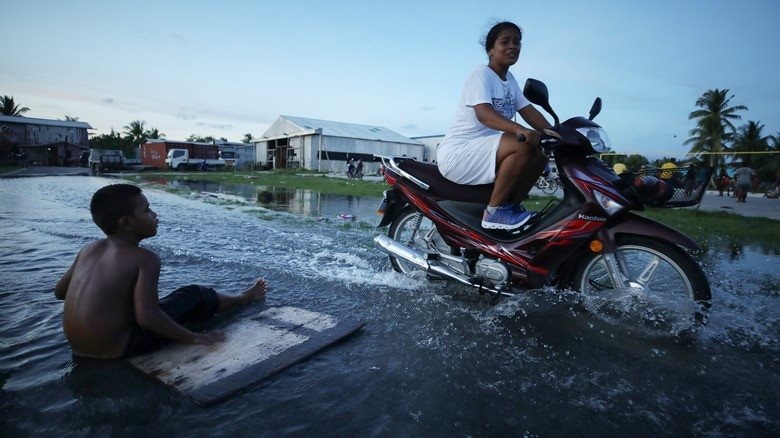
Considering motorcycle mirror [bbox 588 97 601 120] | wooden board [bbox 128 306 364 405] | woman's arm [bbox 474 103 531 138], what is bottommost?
wooden board [bbox 128 306 364 405]

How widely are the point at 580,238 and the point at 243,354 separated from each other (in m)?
2.20

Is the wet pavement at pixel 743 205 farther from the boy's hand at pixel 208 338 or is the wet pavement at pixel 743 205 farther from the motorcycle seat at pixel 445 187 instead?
the boy's hand at pixel 208 338

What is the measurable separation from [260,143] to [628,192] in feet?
139

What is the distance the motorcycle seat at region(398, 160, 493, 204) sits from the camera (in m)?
3.28

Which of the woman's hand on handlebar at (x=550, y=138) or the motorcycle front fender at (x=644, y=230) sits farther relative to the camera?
the woman's hand on handlebar at (x=550, y=138)

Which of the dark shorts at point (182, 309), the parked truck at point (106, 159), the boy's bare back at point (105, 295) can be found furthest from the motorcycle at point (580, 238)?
the parked truck at point (106, 159)

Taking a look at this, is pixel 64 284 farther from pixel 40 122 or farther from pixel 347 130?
pixel 40 122

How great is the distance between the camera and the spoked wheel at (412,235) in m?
3.77

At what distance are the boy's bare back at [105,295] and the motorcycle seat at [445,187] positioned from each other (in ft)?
7.07

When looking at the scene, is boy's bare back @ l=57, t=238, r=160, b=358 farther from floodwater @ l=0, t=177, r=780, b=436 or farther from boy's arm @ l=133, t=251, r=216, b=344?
floodwater @ l=0, t=177, r=780, b=436

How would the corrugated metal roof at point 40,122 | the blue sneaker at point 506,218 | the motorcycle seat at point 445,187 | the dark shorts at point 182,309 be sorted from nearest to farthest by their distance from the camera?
the dark shorts at point 182,309
the blue sneaker at point 506,218
the motorcycle seat at point 445,187
the corrugated metal roof at point 40,122

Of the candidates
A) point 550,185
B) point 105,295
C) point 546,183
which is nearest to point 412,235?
point 105,295

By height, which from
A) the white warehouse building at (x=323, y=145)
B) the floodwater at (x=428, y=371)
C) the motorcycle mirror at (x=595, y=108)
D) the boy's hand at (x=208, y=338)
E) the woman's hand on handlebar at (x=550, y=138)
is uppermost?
the white warehouse building at (x=323, y=145)

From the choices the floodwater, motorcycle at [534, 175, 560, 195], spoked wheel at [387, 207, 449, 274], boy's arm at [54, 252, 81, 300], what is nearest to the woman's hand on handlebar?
the floodwater
